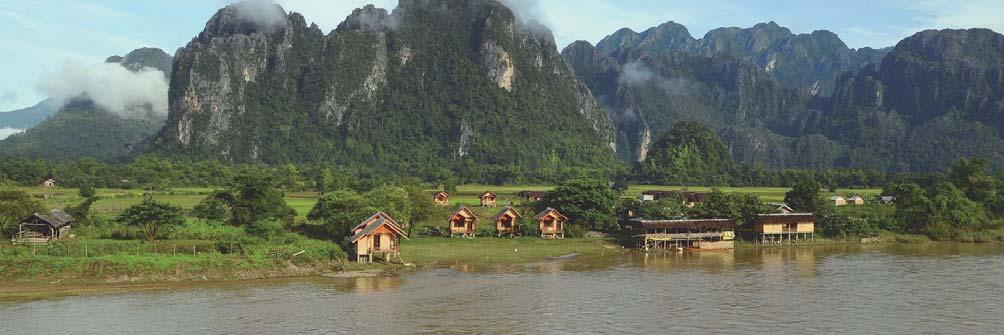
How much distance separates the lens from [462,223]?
185 ft

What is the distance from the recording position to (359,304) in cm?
3400


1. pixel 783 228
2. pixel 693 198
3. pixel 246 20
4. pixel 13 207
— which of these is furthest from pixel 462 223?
pixel 246 20

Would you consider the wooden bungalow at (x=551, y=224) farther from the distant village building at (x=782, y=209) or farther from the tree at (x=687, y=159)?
the tree at (x=687, y=159)

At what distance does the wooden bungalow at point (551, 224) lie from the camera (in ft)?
186

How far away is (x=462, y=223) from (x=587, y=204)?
10.3m

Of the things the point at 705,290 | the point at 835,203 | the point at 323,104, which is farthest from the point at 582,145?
the point at 705,290

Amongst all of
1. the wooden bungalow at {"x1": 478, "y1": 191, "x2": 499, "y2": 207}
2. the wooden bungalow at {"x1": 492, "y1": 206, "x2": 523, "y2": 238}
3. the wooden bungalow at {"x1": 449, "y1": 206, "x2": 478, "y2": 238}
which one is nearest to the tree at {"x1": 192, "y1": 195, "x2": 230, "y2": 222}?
the wooden bungalow at {"x1": 449, "y1": 206, "x2": 478, "y2": 238}

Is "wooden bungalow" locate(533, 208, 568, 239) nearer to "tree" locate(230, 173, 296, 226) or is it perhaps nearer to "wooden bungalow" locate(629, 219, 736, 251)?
"wooden bungalow" locate(629, 219, 736, 251)

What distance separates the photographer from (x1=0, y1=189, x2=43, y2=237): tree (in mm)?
46656

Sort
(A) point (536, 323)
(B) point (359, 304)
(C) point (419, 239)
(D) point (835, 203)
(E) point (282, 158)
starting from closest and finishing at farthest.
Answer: (A) point (536, 323)
(B) point (359, 304)
(C) point (419, 239)
(D) point (835, 203)
(E) point (282, 158)

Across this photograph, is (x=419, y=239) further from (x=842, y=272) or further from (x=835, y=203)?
(x=835, y=203)

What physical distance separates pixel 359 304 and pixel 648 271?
→ 18.0m

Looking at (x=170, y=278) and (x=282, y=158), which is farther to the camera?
(x=282, y=158)

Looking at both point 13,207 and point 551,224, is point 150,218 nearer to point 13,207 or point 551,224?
point 13,207
